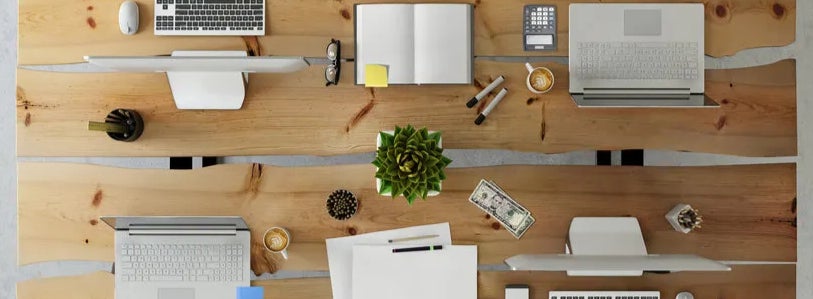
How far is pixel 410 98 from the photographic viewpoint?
204cm

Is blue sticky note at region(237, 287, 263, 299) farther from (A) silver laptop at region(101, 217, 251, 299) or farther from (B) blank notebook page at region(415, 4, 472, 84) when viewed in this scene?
(B) blank notebook page at region(415, 4, 472, 84)

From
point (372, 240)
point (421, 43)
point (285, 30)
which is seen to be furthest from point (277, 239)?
point (421, 43)

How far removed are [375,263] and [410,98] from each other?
614 mm

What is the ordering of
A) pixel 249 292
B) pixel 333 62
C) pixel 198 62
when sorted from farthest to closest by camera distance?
pixel 333 62 < pixel 249 292 < pixel 198 62

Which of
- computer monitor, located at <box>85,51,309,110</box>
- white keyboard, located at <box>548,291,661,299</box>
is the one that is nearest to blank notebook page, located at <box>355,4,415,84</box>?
computer monitor, located at <box>85,51,309,110</box>

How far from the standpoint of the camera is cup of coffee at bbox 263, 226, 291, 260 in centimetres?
200

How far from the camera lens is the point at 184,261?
2.04m

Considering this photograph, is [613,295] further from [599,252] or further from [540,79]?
[540,79]

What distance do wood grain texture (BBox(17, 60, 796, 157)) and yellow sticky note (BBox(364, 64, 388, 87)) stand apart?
7 centimetres

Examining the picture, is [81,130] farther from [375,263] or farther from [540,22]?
[540,22]

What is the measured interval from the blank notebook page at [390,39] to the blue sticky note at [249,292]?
85 cm

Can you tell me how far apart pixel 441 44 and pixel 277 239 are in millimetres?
912

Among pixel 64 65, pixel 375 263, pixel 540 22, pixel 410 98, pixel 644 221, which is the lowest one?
pixel 375 263

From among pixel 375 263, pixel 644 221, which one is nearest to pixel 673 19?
pixel 644 221
